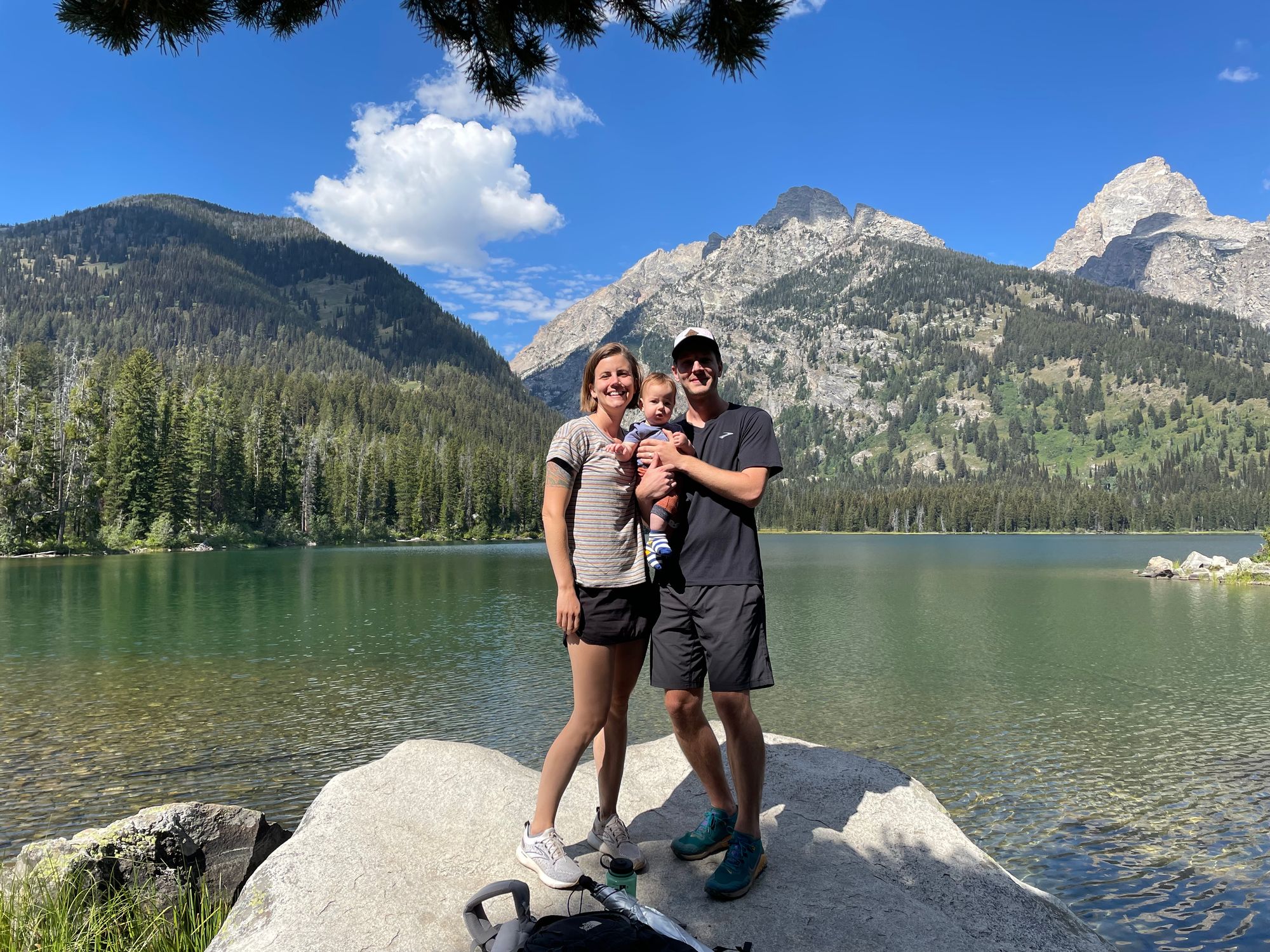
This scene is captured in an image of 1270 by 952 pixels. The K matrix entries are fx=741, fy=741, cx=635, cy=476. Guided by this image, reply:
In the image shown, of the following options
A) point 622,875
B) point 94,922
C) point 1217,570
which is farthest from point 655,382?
point 1217,570

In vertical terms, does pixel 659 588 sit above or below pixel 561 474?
below

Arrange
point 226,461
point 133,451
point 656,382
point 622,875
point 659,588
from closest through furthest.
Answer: point 622,875 < point 659,588 < point 656,382 < point 133,451 < point 226,461

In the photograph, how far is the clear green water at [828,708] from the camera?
8.67 metres

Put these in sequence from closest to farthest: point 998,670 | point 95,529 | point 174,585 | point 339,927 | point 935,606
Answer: point 339,927
point 998,670
point 935,606
point 174,585
point 95,529

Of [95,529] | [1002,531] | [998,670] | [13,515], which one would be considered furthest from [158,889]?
[1002,531]

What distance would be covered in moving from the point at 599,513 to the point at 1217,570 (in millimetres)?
55614

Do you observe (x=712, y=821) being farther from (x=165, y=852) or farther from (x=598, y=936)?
(x=165, y=852)

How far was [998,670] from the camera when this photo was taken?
63.4 feet

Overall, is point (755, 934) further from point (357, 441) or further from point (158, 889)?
point (357, 441)

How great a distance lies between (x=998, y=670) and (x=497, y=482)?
98850 mm

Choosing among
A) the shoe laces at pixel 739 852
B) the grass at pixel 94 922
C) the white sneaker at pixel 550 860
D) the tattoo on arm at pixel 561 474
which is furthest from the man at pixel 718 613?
the grass at pixel 94 922

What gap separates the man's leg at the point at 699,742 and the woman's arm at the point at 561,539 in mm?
769

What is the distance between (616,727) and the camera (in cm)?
462

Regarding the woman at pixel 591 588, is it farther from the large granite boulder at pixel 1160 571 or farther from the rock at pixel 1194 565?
the rock at pixel 1194 565
